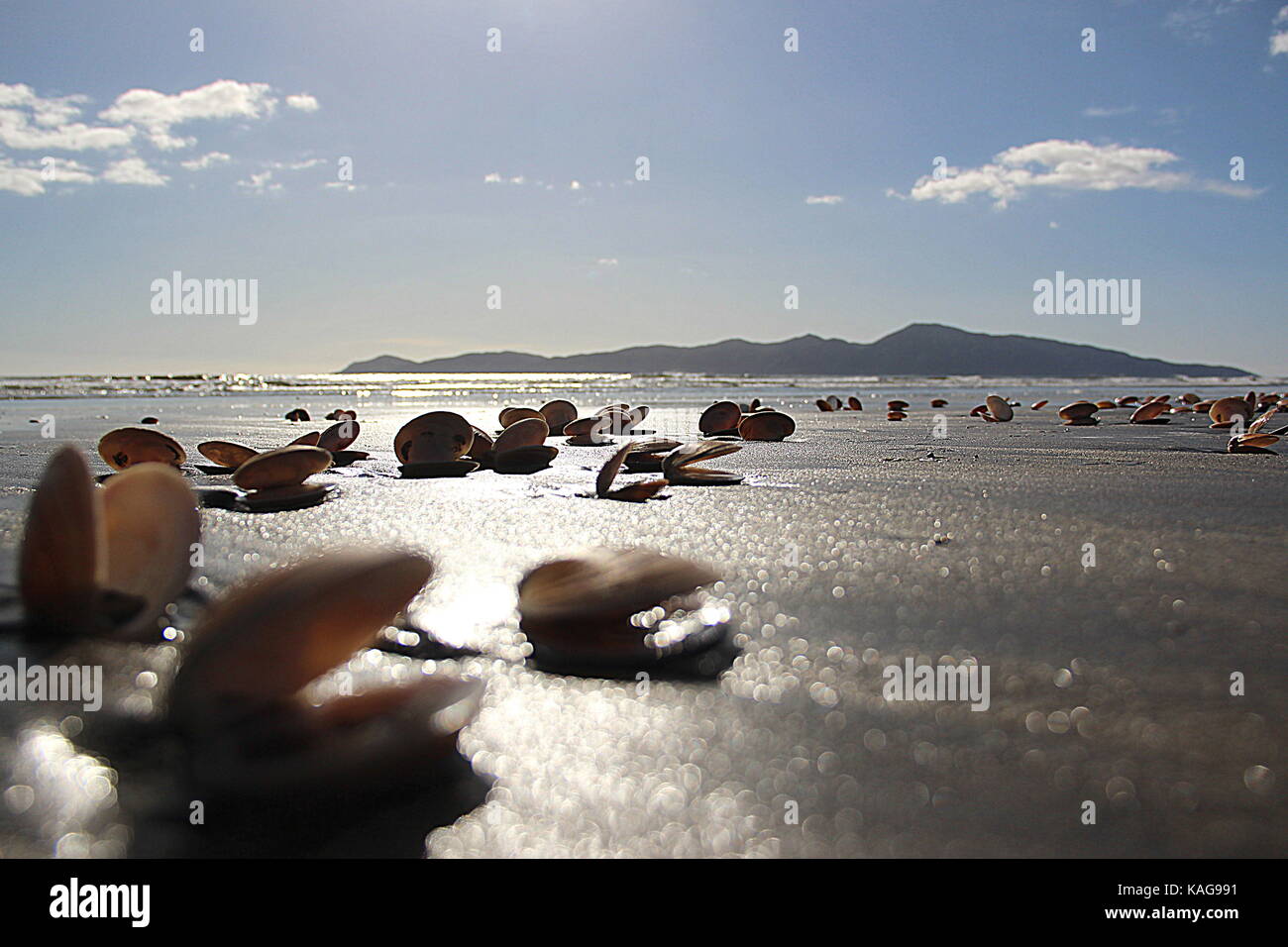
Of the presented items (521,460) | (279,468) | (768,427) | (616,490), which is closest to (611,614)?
(616,490)

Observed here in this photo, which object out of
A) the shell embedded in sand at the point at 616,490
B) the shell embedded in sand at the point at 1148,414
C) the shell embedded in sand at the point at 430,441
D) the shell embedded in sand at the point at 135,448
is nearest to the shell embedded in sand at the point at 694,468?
the shell embedded in sand at the point at 616,490

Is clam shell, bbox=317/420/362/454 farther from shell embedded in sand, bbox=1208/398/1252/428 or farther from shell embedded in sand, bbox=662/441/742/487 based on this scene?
shell embedded in sand, bbox=1208/398/1252/428

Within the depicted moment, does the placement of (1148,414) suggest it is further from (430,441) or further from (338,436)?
(338,436)

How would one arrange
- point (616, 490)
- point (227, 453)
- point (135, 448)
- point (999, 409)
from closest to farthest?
point (616, 490) → point (135, 448) → point (227, 453) → point (999, 409)

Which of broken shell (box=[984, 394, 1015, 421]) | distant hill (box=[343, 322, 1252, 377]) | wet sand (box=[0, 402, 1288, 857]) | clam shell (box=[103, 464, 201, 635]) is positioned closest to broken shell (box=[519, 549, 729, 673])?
wet sand (box=[0, 402, 1288, 857])

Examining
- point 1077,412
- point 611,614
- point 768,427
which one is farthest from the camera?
point 1077,412

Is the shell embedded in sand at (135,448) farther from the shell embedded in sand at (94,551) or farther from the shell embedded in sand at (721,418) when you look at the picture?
the shell embedded in sand at (721,418)
